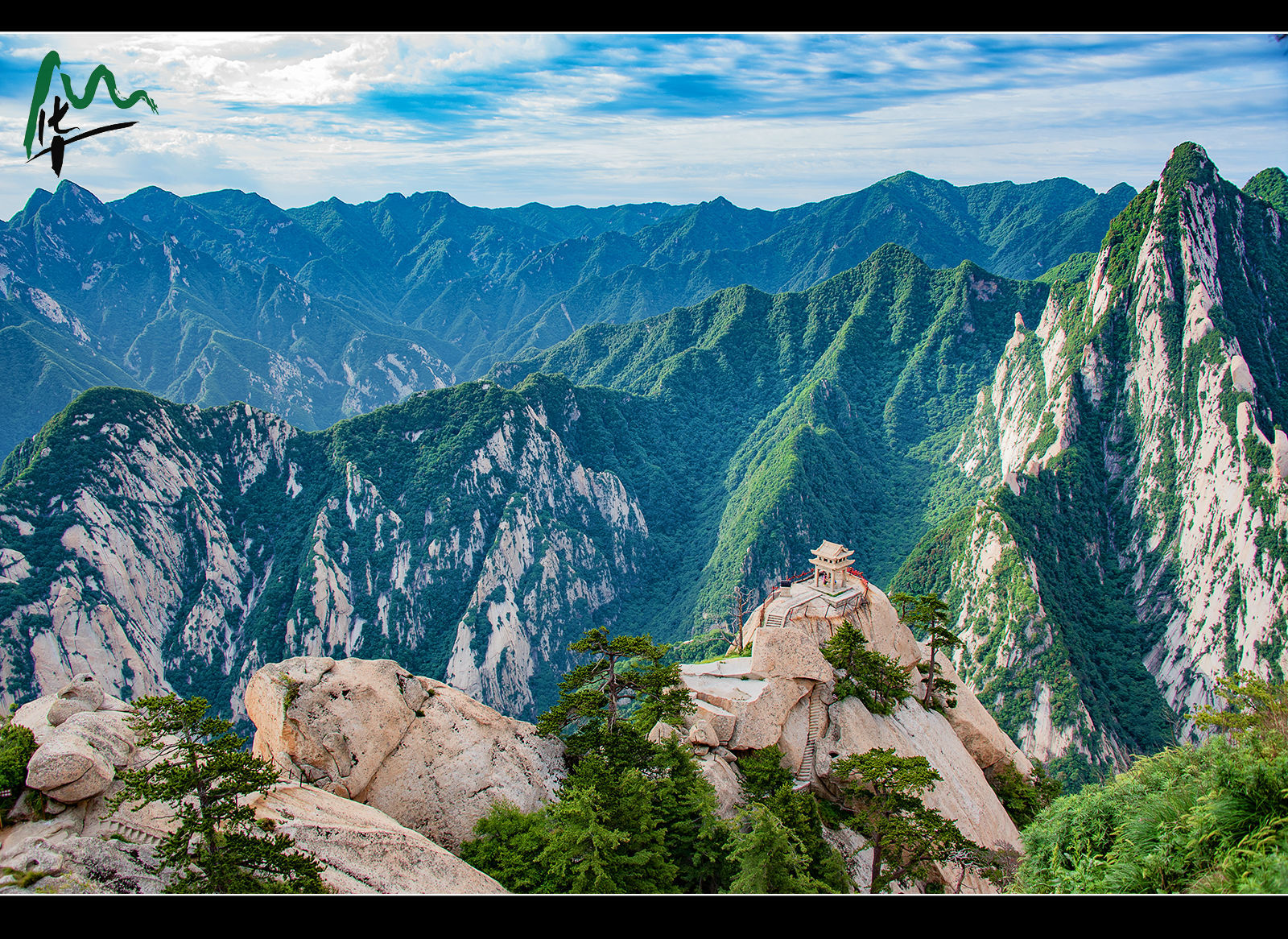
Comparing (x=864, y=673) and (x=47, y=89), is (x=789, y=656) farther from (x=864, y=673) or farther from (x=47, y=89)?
(x=47, y=89)

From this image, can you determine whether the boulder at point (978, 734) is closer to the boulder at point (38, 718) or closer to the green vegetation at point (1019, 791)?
the green vegetation at point (1019, 791)

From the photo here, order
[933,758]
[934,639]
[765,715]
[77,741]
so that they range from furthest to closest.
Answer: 1. [934,639]
2. [933,758]
3. [765,715]
4. [77,741]

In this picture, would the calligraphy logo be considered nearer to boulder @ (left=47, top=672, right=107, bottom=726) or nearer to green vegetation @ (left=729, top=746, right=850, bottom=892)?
boulder @ (left=47, top=672, right=107, bottom=726)

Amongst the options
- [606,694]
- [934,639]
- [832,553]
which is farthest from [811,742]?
[832,553]

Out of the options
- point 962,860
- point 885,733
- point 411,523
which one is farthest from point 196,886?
point 411,523

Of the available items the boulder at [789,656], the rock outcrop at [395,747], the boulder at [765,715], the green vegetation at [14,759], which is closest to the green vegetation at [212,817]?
the green vegetation at [14,759]

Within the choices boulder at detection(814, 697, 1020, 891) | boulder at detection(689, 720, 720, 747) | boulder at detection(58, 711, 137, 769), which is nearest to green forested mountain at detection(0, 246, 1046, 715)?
boulder at detection(58, 711, 137, 769)
